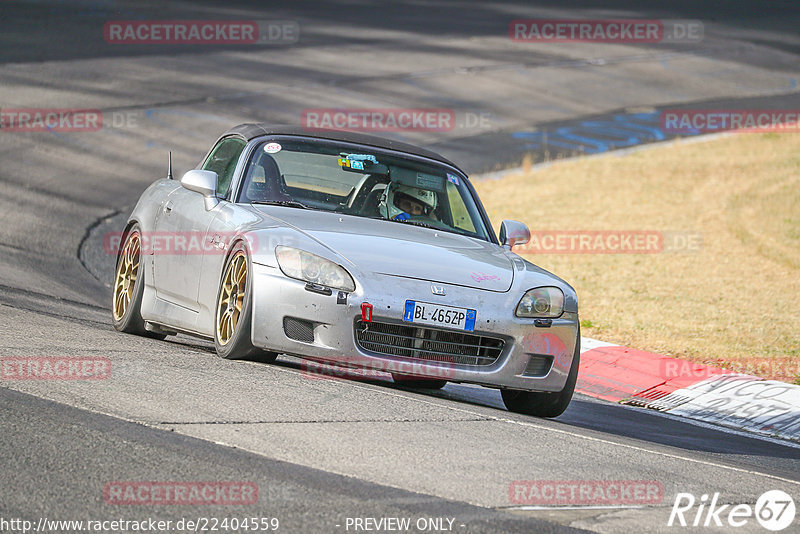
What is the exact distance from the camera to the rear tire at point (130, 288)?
28.0 feet

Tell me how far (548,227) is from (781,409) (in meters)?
Result: 8.57

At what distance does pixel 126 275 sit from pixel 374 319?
120 inches

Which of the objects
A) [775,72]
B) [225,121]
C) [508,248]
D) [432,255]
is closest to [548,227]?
[225,121]

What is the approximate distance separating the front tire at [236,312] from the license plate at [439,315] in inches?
34.1

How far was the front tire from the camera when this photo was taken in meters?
6.71

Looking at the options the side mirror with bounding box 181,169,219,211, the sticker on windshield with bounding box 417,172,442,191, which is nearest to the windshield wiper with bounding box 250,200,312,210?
the side mirror with bounding box 181,169,219,211

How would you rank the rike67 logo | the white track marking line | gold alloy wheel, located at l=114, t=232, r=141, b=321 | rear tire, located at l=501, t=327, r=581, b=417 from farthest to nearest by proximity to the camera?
1. gold alloy wheel, located at l=114, t=232, r=141, b=321
2. rear tire, located at l=501, t=327, r=581, b=417
3. the white track marking line
4. the rike67 logo

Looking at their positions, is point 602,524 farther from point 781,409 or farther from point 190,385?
point 781,409

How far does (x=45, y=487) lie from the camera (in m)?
4.29

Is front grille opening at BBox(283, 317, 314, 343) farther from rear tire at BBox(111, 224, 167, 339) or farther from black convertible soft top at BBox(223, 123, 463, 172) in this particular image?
rear tire at BBox(111, 224, 167, 339)

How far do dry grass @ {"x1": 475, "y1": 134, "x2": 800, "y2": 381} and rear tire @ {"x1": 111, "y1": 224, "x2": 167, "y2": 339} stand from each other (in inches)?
179

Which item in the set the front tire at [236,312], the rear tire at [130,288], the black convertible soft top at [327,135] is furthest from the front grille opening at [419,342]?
the rear tire at [130,288]

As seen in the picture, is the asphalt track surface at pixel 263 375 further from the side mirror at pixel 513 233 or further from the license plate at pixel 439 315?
the side mirror at pixel 513 233

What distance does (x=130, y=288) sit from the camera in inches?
345
